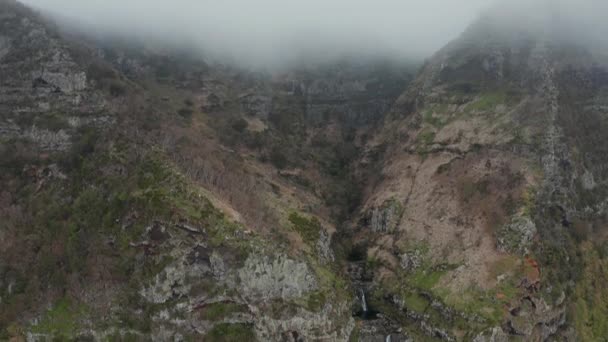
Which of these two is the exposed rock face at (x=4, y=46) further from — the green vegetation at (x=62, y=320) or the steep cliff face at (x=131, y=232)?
the green vegetation at (x=62, y=320)

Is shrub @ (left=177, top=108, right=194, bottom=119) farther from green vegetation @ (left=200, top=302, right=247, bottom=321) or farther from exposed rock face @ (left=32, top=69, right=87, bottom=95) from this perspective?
green vegetation @ (left=200, top=302, right=247, bottom=321)

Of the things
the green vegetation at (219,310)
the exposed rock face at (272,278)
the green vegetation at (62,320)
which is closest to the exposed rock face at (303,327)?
the exposed rock face at (272,278)

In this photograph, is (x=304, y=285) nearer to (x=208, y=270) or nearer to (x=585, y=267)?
(x=208, y=270)

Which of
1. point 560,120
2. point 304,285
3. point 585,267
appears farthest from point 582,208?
point 304,285

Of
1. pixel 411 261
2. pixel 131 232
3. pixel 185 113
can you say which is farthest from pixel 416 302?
pixel 185 113

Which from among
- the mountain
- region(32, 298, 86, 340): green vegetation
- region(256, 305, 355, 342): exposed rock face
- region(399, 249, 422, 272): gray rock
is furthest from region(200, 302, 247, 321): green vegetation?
region(399, 249, 422, 272): gray rock
